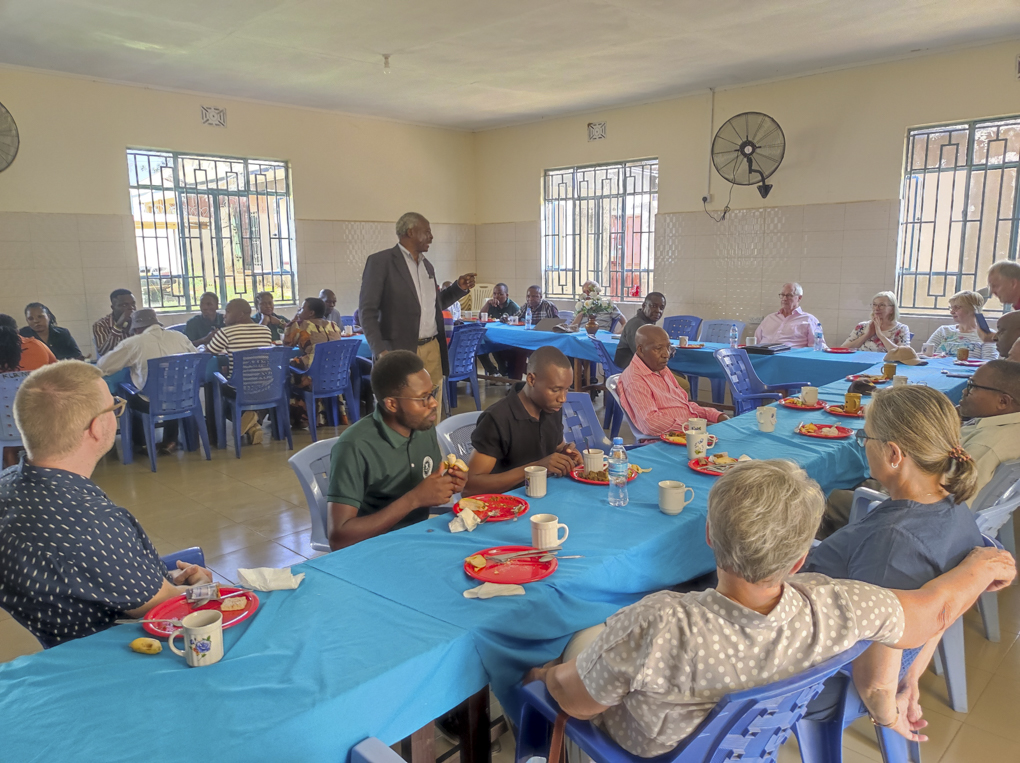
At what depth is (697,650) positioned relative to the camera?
3.73 feet

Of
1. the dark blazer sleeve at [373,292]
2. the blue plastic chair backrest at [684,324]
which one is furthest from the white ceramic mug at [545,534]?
the blue plastic chair backrest at [684,324]

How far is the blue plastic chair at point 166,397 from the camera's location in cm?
503

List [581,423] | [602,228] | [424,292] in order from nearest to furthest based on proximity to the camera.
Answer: [581,423] → [424,292] → [602,228]

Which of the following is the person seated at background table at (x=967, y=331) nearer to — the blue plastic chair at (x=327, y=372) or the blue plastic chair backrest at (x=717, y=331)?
the blue plastic chair backrest at (x=717, y=331)

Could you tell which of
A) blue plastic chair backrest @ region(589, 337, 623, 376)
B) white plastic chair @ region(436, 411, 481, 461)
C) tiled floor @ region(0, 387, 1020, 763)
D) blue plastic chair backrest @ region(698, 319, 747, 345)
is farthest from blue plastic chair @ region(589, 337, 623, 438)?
white plastic chair @ region(436, 411, 481, 461)

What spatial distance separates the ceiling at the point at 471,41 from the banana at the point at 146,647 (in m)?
4.85

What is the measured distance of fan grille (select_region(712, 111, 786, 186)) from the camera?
660 centimetres

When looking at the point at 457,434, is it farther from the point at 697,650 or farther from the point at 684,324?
the point at 684,324

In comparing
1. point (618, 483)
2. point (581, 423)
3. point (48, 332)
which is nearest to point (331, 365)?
point (48, 332)

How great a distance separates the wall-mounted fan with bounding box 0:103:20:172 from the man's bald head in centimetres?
648

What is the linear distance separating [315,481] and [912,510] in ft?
6.23

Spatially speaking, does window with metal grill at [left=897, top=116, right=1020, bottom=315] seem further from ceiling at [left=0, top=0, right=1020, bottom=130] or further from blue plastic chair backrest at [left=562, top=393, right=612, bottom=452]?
blue plastic chair backrest at [left=562, top=393, right=612, bottom=452]

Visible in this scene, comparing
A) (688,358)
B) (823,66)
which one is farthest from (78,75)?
(823,66)

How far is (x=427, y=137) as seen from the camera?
998 centimetres
